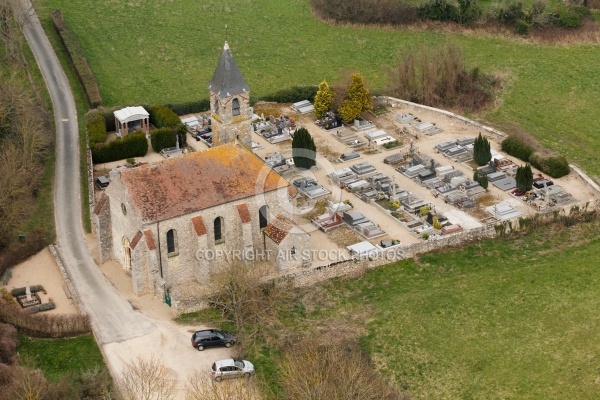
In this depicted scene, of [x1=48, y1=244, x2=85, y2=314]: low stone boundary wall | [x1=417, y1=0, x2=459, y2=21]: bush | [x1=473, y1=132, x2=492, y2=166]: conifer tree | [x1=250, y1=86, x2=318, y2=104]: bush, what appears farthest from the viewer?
[x1=417, y1=0, x2=459, y2=21]: bush

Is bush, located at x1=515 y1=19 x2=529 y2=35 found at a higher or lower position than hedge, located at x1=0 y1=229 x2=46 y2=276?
higher

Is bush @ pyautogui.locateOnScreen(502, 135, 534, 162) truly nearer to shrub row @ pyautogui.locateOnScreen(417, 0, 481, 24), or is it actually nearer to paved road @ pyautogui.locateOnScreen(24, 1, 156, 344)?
shrub row @ pyautogui.locateOnScreen(417, 0, 481, 24)

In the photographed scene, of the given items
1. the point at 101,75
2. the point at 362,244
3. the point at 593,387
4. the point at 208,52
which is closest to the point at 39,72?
the point at 101,75

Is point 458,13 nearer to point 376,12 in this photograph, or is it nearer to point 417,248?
point 376,12

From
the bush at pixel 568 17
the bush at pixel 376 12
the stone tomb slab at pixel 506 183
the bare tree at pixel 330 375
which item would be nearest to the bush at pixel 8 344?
the bare tree at pixel 330 375

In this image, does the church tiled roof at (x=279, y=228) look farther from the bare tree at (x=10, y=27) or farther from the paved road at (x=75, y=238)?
the bare tree at (x=10, y=27)

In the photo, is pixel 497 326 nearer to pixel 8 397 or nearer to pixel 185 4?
pixel 8 397

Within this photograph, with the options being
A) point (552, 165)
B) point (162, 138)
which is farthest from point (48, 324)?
point (552, 165)

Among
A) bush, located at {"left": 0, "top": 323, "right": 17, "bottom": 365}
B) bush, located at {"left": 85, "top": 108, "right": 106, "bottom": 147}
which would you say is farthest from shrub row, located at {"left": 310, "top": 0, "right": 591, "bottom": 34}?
bush, located at {"left": 0, "top": 323, "right": 17, "bottom": 365}
